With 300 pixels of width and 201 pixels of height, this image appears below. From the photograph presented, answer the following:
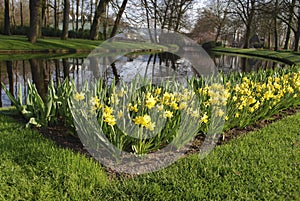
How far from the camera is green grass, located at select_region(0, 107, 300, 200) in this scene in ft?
6.98

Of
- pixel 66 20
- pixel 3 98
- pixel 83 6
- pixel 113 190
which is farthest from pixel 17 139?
pixel 83 6

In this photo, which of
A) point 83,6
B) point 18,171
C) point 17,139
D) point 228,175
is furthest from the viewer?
point 83,6

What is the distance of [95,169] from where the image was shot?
238 centimetres

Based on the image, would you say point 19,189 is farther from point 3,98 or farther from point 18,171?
point 3,98

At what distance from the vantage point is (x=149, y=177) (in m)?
2.41

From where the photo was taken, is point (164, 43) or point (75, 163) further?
point (164, 43)

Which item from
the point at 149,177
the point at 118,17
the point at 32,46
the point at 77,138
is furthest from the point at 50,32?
the point at 149,177

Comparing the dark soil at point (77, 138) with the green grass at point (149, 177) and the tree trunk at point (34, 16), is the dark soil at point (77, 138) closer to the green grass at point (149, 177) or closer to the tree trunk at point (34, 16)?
the green grass at point (149, 177)

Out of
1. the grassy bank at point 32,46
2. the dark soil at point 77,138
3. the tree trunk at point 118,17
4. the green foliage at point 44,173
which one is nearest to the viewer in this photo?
the green foliage at point 44,173

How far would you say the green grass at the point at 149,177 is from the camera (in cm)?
213

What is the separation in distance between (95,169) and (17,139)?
1.04 meters

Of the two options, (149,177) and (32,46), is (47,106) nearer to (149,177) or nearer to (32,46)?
(149,177)

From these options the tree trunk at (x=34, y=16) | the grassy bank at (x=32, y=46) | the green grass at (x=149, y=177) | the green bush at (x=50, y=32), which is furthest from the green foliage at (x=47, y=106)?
the green bush at (x=50, y=32)

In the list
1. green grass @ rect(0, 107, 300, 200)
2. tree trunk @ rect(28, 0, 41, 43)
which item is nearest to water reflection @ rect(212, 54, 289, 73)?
green grass @ rect(0, 107, 300, 200)
